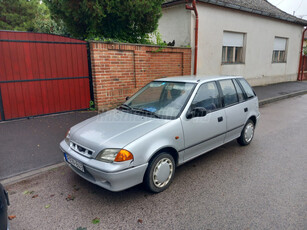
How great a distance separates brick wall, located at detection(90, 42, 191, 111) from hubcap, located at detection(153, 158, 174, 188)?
14.0 feet

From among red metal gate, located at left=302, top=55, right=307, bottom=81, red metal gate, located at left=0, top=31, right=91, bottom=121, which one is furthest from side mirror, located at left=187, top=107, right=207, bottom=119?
red metal gate, located at left=302, top=55, right=307, bottom=81

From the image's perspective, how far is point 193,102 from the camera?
3.68 meters

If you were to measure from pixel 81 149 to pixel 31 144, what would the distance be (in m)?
2.37

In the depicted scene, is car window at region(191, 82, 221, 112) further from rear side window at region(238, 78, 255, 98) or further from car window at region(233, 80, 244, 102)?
rear side window at region(238, 78, 255, 98)

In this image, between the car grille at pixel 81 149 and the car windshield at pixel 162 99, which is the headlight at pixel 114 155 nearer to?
the car grille at pixel 81 149

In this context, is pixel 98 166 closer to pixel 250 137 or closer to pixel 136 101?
pixel 136 101

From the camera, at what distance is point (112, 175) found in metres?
2.74

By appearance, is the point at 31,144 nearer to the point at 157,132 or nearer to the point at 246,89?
the point at 157,132

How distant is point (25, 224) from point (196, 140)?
2.60 m

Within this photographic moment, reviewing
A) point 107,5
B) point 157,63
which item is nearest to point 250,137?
point 157,63

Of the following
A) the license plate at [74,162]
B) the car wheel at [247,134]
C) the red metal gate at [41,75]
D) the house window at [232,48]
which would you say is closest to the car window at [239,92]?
the car wheel at [247,134]

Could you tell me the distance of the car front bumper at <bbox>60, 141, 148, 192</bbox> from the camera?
9.03 ft

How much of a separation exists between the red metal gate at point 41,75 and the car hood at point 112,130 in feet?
11.8

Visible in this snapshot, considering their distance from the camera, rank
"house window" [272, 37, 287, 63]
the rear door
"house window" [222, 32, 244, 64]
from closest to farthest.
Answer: the rear door
"house window" [222, 32, 244, 64]
"house window" [272, 37, 287, 63]
